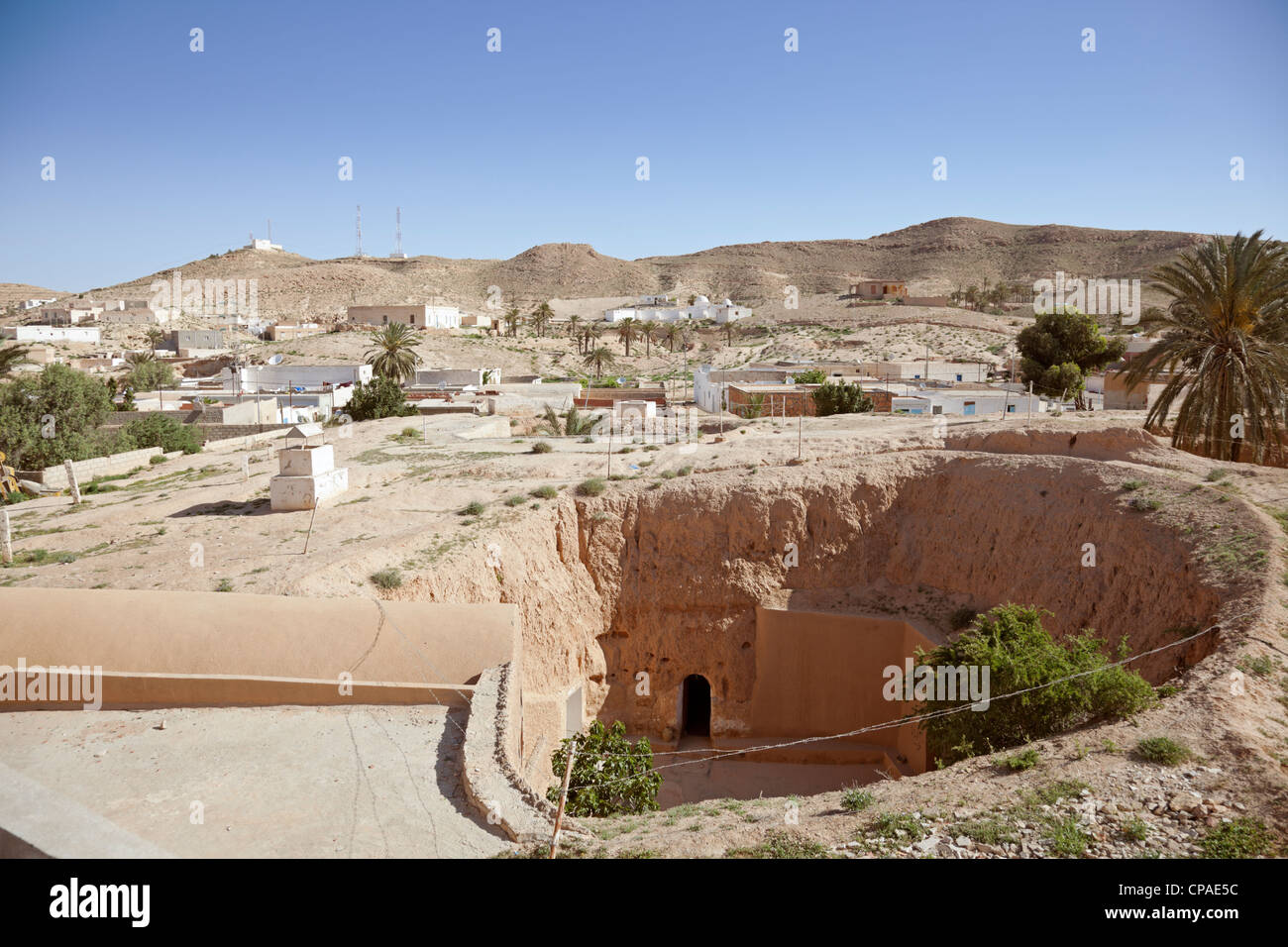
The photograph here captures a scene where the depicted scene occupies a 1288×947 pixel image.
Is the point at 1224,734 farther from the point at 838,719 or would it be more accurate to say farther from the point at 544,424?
the point at 544,424

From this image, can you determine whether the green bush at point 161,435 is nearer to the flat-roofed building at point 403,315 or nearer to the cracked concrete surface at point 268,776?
the cracked concrete surface at point 268,776

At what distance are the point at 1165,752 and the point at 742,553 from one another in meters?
11.8

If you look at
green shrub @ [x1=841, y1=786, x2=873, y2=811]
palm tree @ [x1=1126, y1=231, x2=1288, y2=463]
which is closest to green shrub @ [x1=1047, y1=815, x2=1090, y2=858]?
green shrub @ [x1=841, y1=786, x2=873, y2=811]

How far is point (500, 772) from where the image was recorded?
7746mm

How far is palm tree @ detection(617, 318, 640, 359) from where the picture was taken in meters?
63.8

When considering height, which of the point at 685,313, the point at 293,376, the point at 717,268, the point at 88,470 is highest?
the point at 717,268

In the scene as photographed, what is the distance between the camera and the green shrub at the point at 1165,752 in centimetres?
760

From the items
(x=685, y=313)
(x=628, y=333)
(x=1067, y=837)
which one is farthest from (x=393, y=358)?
(x=685, y=313)

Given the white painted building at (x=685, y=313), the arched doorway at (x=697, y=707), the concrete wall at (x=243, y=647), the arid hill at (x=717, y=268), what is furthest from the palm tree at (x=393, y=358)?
the arid hill at (x=717, y=268)

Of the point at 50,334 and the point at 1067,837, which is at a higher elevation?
the point at 50,334

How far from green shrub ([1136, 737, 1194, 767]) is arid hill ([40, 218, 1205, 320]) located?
8343cm

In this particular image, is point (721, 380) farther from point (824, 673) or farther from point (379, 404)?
point (824, 673)
